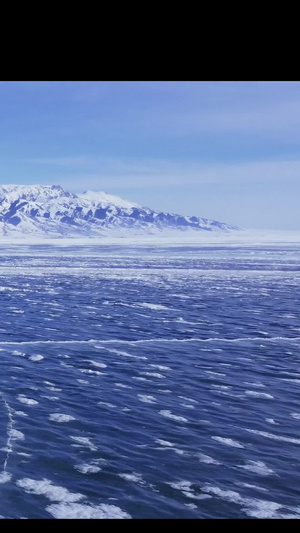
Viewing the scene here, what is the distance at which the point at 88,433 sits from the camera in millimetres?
7781

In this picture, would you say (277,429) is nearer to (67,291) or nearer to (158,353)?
(158,353)

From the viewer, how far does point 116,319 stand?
1661 cm

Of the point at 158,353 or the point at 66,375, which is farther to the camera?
the point at 158,353

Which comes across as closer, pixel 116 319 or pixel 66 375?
pixel 66 375
